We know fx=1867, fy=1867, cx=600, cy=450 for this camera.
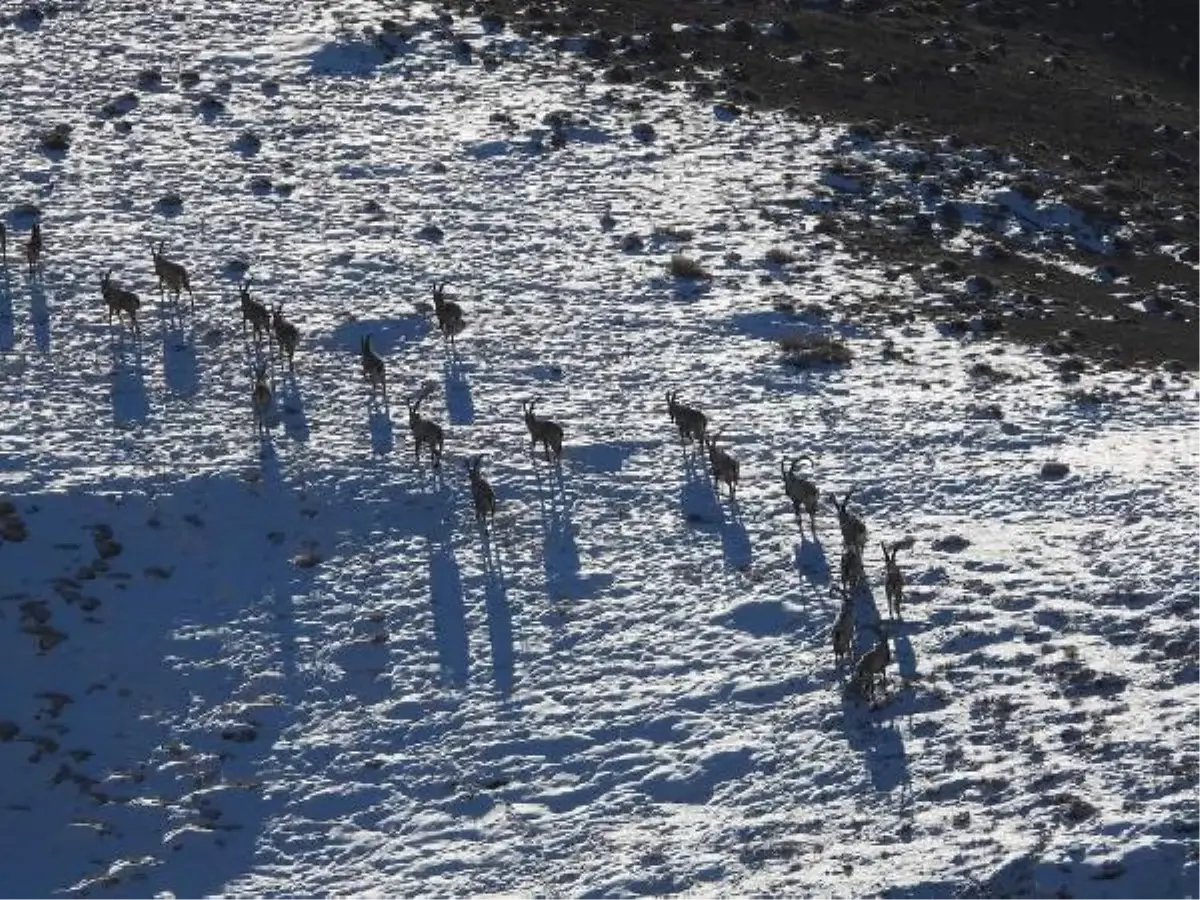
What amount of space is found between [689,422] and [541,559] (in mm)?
3220

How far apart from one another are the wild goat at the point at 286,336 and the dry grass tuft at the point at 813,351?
7458mm

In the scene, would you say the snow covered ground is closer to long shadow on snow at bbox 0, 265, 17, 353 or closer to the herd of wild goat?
long shadow on snow at bbox 0, 265, 17, 353

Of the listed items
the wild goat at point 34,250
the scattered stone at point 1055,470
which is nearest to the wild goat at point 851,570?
the scattered stone at point 1055,470

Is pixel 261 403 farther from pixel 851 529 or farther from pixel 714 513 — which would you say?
pixel 851 529

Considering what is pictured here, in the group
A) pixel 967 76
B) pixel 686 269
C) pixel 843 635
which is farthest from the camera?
pixel 967 76

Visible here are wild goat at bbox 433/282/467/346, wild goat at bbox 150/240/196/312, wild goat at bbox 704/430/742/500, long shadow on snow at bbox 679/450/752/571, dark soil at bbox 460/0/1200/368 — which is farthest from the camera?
dark soil at bbox 460/0/1200/368

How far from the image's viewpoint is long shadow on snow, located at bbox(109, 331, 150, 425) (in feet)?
87.1

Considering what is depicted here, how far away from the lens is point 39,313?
29.0 m

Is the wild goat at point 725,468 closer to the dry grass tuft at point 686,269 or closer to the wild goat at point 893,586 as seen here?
the wild goat at point 893,586

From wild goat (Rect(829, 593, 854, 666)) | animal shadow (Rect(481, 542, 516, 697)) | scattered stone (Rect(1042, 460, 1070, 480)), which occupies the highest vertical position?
scattered stone (Rect(1042, 460, 1070, 480))

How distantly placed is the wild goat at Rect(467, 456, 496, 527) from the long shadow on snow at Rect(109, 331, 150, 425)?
5211mm

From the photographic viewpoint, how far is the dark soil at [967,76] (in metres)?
36.2

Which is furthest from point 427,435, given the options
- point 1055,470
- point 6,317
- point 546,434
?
Answer: point 1055,470

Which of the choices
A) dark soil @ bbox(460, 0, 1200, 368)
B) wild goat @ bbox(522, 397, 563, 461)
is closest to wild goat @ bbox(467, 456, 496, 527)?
wild goat @ bbox(522, 397, 563, 461)
